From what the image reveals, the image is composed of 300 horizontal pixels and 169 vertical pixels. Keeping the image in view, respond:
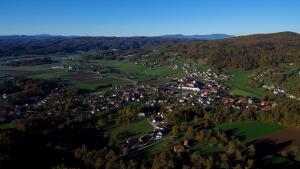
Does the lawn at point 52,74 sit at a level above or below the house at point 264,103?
below

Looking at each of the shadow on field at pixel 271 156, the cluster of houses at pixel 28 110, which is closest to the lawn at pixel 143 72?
the cluster of houses at pixel 28 110

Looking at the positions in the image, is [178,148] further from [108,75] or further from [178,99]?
[108,75]

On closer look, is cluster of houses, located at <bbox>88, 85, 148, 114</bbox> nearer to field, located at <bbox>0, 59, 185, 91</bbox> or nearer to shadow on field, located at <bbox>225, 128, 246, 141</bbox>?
field, located at <bbox>0, 59, 185, 91</bbox>

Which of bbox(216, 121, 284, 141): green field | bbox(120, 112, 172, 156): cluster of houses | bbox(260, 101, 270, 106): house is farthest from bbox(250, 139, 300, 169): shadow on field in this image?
bbox(260, 101, 270, 106): house

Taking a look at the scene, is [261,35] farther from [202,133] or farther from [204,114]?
[202,133]

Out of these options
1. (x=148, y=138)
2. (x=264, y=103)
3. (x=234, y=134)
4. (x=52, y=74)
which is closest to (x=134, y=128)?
(x=148, y=138)

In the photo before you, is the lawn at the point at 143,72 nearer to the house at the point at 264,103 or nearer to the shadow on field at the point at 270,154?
the house at the point at 264,103
